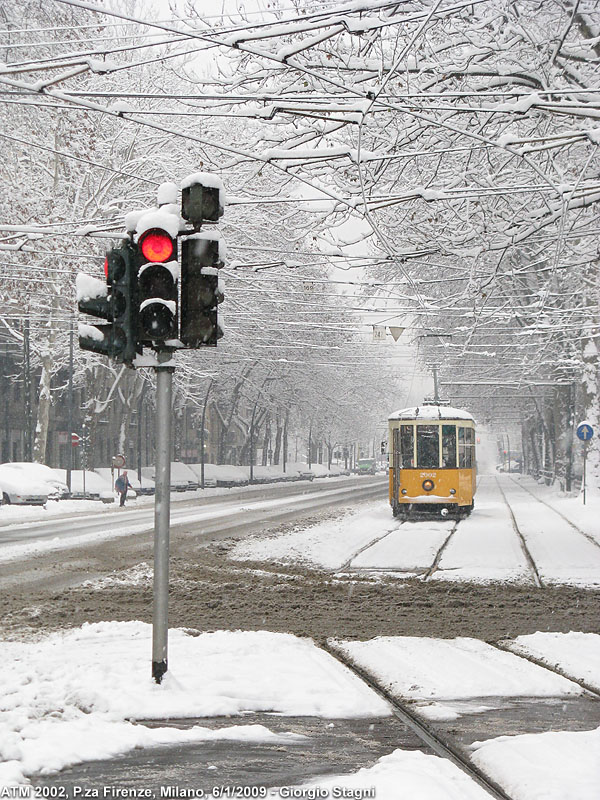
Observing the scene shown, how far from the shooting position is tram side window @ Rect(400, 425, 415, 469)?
2880 cm

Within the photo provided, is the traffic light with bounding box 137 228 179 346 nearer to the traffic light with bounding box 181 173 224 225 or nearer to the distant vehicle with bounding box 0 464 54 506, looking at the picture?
the traffic light with bounding box 181 173 224 225

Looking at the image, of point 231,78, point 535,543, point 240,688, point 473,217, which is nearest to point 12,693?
point 240,688

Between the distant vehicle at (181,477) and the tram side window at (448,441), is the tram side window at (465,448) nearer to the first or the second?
the tram side window at (448,441)

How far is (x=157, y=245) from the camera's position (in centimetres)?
719

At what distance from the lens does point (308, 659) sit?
8531 millimetres

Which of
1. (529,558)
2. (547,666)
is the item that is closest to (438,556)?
(529,558)

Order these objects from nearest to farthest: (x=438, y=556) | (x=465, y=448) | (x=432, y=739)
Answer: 1. (x=432, y=739)
2. (x=438, y=556)
3. (x=465, y=448)

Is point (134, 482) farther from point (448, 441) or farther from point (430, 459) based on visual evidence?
point (448, 441)

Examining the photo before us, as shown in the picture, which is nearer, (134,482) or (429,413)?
(429,413)

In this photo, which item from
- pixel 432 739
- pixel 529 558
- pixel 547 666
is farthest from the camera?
pixel 529 558

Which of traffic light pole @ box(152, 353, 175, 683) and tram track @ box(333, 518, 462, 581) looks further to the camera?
tram track @ box(333, 518, 462, 581)

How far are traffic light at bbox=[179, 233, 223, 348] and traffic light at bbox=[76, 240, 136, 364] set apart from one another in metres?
0.37

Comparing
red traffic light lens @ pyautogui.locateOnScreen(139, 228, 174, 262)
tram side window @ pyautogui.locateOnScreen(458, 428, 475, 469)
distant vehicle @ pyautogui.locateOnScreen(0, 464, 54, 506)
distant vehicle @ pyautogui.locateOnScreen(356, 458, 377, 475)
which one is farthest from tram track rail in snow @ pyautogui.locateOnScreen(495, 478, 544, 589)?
distant vehicle @ pyautogui.locateOnScreen(356, 458, 377, 475)

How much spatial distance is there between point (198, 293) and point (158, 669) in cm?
268
